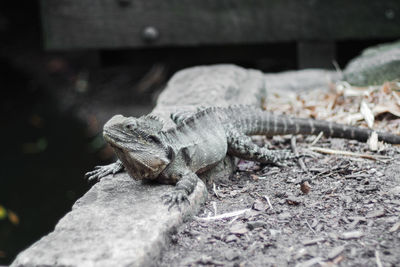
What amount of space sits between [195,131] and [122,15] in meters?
4.22

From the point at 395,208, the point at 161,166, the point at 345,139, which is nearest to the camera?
the point at 395,208

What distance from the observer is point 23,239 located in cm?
668

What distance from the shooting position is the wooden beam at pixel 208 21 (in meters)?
7.08

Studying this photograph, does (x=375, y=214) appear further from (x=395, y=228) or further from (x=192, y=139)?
(x=192, y=139)

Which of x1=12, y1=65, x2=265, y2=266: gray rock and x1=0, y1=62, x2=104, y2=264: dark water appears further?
x1=0, y1=62, x2=104, y2=264: dark water

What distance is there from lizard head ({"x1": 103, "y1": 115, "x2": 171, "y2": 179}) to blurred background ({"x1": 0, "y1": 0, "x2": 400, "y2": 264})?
364cm

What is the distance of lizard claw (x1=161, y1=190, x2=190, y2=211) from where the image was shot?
3.19m

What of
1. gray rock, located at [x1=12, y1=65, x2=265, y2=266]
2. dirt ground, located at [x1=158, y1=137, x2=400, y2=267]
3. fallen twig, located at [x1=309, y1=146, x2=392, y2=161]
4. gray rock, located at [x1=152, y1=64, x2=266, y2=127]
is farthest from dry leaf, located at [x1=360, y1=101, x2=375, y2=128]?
gray rock, located at [x1=12, y1=65, x2=265, y2=266]

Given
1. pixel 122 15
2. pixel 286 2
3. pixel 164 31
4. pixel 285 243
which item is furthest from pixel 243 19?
pixel 285 243

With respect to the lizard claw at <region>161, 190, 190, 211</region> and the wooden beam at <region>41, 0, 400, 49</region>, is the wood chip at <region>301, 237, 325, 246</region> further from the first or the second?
the wooden beam at <region>41, 0, 400, 49</region>

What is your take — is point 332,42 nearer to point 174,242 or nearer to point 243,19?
point 243,19

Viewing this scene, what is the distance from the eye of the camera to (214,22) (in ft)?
24.1

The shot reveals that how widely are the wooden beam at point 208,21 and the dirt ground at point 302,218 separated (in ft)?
11.1

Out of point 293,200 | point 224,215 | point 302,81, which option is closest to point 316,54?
point 302,81
